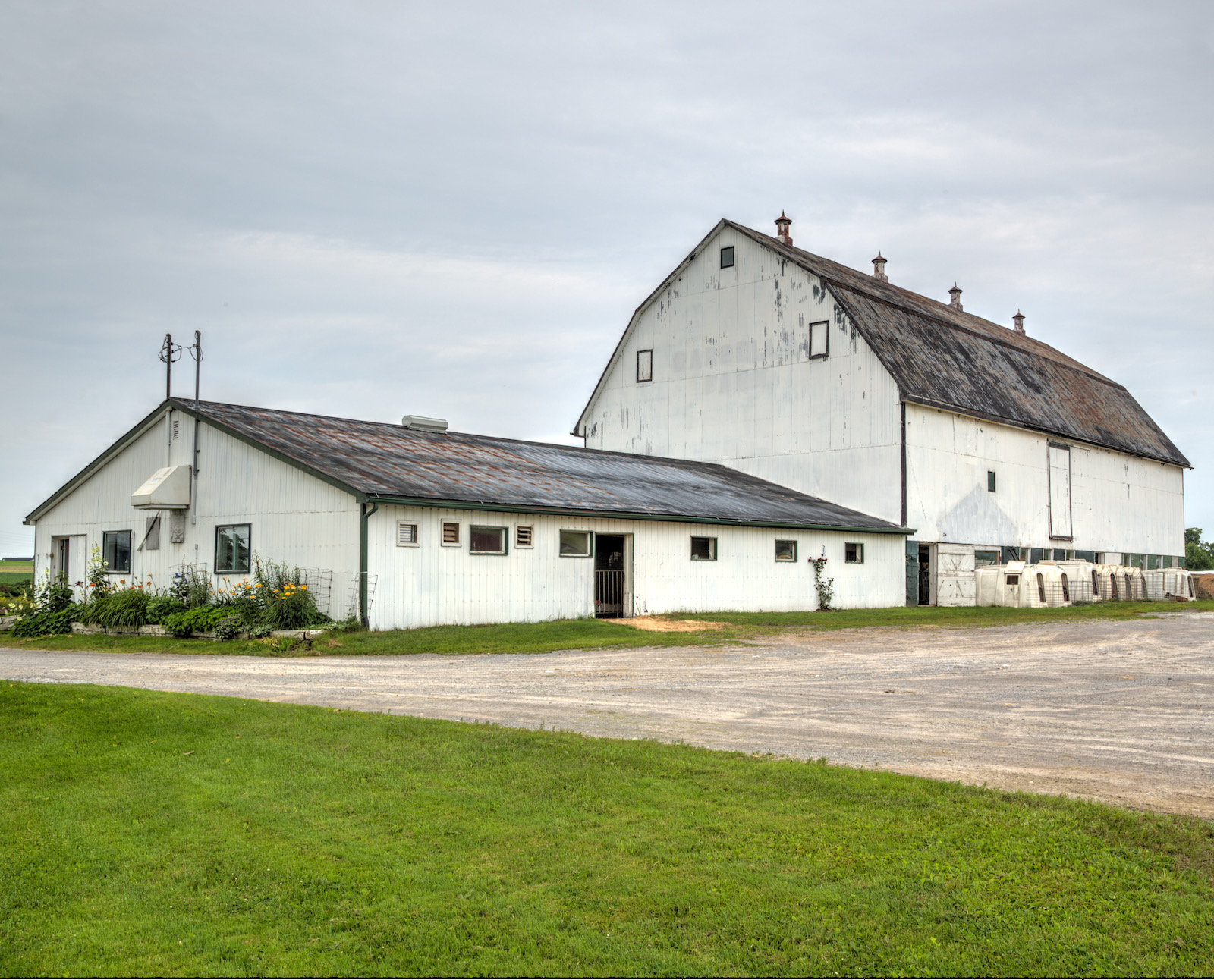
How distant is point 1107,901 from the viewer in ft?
16.5

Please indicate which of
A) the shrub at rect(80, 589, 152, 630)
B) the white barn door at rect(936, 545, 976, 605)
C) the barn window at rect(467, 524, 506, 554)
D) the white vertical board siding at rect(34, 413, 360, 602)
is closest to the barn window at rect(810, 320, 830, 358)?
the white barn door at rect(936, 545, 976, 605)

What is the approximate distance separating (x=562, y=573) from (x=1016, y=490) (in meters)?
21.2

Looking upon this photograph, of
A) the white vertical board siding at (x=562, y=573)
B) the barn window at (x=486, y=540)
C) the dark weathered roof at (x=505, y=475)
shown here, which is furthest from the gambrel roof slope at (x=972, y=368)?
the barn window at (x=486, y=540)

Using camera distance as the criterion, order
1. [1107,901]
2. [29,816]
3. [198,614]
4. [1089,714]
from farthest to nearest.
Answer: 1. [198,614]
2. [1089,714]
3. [29,816]
4. [1107,901]

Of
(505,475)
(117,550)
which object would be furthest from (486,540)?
(117,550)

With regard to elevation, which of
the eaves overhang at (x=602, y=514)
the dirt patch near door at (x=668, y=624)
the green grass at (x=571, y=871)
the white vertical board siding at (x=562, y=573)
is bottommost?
the green grass at (x=571, y=871)

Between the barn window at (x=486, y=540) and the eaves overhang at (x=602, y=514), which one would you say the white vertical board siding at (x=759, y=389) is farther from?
the barn window at (x=486, y=540)

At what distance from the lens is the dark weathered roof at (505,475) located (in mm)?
21797

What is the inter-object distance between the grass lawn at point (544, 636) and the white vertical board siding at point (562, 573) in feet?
1.54

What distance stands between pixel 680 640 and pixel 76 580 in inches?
667

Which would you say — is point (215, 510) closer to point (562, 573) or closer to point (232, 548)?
point (232, 548)

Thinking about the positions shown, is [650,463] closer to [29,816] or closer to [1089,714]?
[1089,714]

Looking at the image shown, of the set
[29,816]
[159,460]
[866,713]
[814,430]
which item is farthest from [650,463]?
[29,816]

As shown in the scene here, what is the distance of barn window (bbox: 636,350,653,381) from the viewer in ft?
130
